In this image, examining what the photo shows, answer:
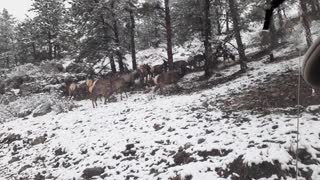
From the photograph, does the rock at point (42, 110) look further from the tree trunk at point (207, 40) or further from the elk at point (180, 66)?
the elk at point (180, 66)

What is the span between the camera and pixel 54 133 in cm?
1326

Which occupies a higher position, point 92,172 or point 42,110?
point 42,110

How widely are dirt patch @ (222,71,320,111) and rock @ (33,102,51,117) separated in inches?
374

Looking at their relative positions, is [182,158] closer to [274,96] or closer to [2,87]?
[274,96]

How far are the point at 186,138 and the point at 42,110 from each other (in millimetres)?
10376

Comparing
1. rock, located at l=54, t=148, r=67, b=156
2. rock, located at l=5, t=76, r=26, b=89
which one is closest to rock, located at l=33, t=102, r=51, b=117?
rock, located at l=54, t=148, r=67, b=156

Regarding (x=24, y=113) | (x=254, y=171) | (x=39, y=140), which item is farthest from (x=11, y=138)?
(x=254, y=171)

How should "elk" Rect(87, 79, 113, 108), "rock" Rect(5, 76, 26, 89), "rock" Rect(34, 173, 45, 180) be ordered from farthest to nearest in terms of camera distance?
"rock" Rect(5, 76, 26, 89), "elk" Rect(87, 79, 113, 108), "rock" Rect(34, 173, 45, 180)

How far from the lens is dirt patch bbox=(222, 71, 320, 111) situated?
10294 mm

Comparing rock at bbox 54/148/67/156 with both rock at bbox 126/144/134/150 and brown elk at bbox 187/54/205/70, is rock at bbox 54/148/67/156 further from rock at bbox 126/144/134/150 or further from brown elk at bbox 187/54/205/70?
brown elk at bbox 187/54/205/70

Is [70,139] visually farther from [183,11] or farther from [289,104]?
[183,11]

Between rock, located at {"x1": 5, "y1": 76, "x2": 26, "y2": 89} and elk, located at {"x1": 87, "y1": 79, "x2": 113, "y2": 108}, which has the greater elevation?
rock, located at {"x1": 5, "y1": 76, "x2": 26, "y2": 89}

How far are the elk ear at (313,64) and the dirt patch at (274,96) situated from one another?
8463 mm

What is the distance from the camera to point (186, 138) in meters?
9.57
